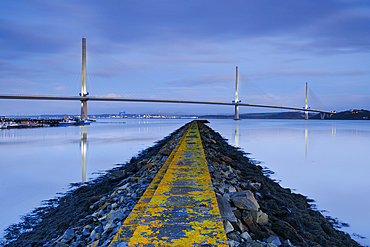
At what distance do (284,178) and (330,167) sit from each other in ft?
9.58

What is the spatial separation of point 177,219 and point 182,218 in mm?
41

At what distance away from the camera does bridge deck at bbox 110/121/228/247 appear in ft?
5.37

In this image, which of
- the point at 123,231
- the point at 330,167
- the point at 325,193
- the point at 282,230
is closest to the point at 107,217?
the point at 123,231

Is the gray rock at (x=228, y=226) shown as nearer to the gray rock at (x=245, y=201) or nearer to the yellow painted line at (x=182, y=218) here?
Answer: the yellow painted line at (x=182, y=218)

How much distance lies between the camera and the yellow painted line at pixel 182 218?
5.35ft

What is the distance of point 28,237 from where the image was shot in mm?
3469

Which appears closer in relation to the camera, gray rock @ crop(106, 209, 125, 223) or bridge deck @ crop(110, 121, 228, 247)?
bridge deck @ crop(110, 121, 228, 247)

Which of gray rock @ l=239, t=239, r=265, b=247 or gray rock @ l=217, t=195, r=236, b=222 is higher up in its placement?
gray rock @ l=217, t=195, r=236, b=222

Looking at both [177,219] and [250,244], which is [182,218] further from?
[250,244]

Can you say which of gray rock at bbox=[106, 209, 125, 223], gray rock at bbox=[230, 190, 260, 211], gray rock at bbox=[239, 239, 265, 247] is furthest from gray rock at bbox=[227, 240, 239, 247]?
gray rock at bbox=[106, 209, 125, 223]

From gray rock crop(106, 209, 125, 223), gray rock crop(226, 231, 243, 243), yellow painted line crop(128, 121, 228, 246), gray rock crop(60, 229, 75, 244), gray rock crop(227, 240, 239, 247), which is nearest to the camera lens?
yellow painted line crop(128, 121, 228, 246)

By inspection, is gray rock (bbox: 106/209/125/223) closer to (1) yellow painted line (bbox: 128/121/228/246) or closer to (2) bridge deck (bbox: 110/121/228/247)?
(2) bridge deck (bbox: 110/121/228/247)

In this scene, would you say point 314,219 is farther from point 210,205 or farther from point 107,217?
point 107,217

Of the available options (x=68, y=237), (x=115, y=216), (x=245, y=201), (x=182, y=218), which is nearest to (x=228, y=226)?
(x=182, y=218)
